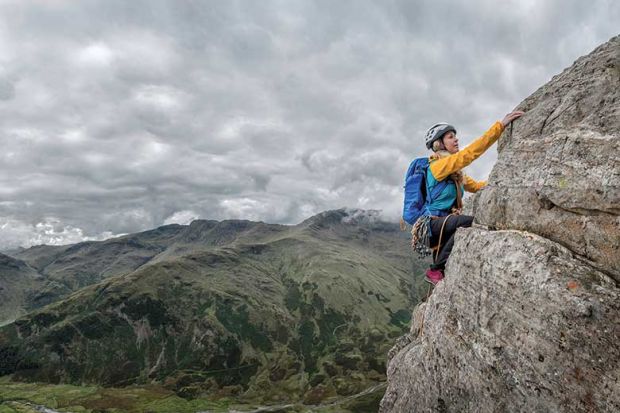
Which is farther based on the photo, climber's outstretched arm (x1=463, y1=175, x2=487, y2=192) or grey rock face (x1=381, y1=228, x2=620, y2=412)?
climber's outstretched arm (x1=463, y1=175, x2=487, y2=192)

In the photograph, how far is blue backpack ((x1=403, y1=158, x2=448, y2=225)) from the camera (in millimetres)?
15422

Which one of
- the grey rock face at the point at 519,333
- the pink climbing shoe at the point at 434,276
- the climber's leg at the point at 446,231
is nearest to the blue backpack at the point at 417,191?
the climber's leg at the point at 446,231

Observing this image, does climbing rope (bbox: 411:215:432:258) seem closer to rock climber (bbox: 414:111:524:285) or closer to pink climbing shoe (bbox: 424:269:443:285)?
rock climber (bbox: 414:111:524:285)

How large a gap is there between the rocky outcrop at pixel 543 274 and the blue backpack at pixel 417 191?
1756mm

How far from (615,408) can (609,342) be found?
1440 mm

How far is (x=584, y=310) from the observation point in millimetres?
9234

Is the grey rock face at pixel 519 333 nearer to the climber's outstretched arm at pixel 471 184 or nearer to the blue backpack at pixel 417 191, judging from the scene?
the blue backpack at pixel 417 191

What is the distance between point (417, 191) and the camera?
15.9 m

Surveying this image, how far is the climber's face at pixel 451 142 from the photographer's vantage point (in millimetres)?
14867

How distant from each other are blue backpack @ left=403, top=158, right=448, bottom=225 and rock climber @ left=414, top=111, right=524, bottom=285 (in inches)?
8.0

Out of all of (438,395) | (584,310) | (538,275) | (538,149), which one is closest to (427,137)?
(538,149)

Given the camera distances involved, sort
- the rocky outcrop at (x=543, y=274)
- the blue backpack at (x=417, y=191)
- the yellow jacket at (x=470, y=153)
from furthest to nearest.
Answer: the blue backpack at (x=417, y=191) → the yellow jacket at (x=470, y=153) → the rocky outcrop at (x=543, y=274)

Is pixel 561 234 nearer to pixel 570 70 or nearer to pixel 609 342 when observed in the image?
pixel 609 342

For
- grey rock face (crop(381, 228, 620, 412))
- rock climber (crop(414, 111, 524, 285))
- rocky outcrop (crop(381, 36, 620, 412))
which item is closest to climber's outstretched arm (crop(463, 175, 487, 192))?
rock climber (crop(414, 111, 524, 285))
